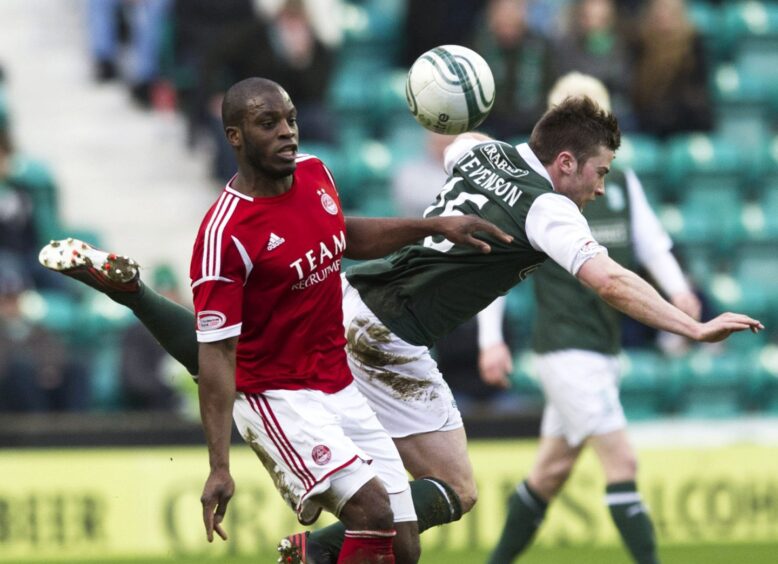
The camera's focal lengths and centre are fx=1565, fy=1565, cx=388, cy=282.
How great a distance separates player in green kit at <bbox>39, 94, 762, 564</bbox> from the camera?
19.1ft

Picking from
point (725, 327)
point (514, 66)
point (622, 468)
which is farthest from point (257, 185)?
point (514, 66)

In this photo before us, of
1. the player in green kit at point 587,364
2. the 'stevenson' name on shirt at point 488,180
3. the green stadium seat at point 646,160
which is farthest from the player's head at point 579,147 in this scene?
the green stadium seat at point 646,160

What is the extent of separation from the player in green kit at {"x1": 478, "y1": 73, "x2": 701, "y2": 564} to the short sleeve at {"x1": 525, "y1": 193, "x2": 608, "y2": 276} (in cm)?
206

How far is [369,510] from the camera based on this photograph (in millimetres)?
5762

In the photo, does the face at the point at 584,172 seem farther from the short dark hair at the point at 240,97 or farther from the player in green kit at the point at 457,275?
A: the short dark hair at the point at 240,97

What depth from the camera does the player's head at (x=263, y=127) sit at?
5.67m

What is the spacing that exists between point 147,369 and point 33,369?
0.78 meters

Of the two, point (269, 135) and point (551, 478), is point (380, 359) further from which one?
point (551, 478)

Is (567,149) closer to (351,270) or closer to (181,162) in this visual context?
(351,270)

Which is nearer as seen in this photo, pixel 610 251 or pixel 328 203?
pixel 328 203

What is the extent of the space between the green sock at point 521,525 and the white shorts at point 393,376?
1.75 metres

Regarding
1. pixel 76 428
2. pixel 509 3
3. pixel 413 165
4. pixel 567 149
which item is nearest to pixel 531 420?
pixel 413 165

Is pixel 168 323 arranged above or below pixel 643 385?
above

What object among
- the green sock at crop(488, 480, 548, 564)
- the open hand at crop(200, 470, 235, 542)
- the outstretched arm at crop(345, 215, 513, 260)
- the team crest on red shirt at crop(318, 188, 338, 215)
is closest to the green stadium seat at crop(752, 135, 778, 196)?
the green sock at crop(488, 480, 548, 564)
